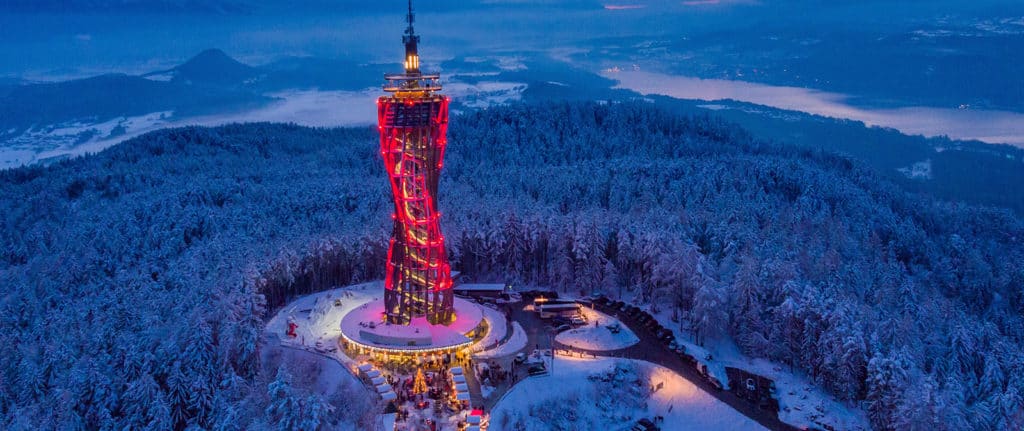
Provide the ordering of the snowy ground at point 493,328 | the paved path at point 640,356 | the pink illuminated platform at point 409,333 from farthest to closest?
1. the snowy ground at point 493,328
2. the pink illuminated platform at point 409,333
3. the paved path at point 640,356

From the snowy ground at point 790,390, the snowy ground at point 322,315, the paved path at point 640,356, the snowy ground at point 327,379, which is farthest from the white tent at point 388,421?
the snowy ground at point 790,390

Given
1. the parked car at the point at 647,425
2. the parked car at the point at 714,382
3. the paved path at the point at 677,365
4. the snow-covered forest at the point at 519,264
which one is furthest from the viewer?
the parked car at the point at 714,382

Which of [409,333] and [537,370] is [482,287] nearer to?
[409,333]

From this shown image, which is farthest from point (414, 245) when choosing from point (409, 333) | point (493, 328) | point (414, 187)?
point (493, 328)

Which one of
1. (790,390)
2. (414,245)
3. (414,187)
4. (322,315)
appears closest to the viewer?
(790,390)

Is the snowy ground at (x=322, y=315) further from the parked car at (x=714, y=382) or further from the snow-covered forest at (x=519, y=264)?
the parked car at (x=714, y=382)

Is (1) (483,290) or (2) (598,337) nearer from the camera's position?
(2) (598,337)
